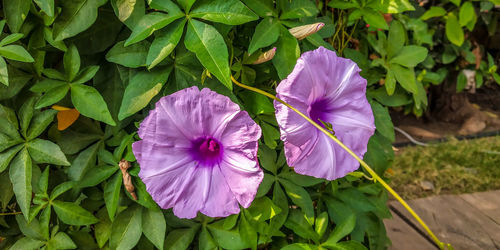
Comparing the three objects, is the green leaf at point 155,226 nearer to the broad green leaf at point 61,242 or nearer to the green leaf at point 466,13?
the broad green leaf at point 61,242

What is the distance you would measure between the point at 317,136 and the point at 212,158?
0.19 metres

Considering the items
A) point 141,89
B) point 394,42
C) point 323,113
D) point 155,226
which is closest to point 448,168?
point 394,42

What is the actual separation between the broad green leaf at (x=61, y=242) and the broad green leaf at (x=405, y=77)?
0.93 m

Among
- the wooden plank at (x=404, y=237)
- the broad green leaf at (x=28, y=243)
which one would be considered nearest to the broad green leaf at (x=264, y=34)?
the broad green leaf at (x=28, y=243)

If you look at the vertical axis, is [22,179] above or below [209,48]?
below

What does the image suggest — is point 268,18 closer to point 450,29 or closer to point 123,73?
point 123,73

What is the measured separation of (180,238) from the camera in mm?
979

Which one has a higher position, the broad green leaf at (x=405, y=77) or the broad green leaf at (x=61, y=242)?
the broad green leaf at (x=405, y=77)

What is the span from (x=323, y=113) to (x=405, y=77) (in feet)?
1.57

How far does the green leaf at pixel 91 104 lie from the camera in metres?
0.81

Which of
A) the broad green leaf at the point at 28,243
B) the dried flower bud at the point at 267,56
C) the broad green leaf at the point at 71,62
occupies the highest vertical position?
the dried flower bud at the point at 267,56

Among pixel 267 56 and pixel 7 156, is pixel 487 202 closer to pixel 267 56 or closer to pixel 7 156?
pixel 267 56

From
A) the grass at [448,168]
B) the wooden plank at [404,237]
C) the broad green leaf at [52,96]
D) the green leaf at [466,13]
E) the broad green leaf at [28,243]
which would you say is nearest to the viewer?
the broad green leaf at [52,96]

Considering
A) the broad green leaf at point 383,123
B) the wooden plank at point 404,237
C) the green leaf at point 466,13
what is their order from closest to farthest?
the broad green leaf at point 383,123 → the wooden plank at point 404,237 → the green leaf at point 466,13
